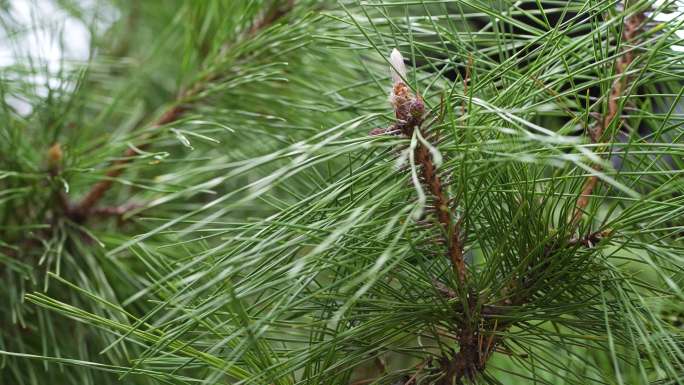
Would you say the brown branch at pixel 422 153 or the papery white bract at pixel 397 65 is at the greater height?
the papery white bract at pixel 397 65

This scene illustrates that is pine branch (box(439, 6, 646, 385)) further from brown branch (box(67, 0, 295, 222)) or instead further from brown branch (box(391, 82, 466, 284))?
brown branch (box(67, 0, 295, 222))

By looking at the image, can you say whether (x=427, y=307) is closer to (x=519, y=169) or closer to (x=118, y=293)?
(x=519, y=169)

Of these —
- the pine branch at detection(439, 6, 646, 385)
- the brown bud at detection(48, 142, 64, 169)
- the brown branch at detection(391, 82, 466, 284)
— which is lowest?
the pine branch at detection(439, 6, 646, 385)

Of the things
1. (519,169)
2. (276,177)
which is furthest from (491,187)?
(276,177)

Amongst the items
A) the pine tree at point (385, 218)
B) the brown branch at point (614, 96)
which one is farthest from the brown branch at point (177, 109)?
the brown branch at point (614, 96)

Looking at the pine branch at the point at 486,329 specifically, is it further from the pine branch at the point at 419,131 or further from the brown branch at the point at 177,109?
the brown branch at the point at 177,109

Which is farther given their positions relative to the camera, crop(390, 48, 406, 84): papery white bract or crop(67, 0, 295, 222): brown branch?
crop(67, 0, 295, 222): brown branch

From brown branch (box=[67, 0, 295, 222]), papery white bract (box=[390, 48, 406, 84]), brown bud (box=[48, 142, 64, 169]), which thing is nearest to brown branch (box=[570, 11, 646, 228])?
papery white bract (box=[390, 48, 406, 84])

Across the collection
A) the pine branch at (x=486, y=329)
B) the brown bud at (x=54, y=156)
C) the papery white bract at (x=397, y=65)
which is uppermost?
the brown bud at (x=54, y=156)
